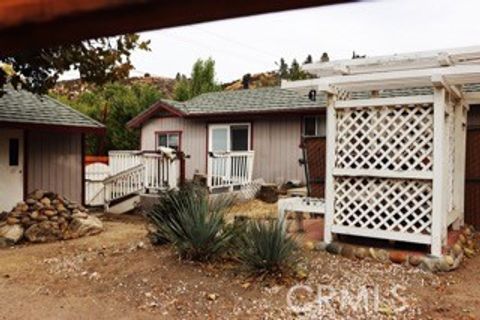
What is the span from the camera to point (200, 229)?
5328mm

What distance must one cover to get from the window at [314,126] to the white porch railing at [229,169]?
1878 millimetres

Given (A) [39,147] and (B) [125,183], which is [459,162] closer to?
(B) [125,183]

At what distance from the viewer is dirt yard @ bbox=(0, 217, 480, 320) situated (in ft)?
13.7

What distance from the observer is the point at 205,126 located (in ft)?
49.6

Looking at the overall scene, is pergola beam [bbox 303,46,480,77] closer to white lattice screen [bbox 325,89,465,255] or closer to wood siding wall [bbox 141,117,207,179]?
white lattice screen [bbox 325,89,465,255]

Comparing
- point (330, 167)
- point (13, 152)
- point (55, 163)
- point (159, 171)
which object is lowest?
point (159, 171)

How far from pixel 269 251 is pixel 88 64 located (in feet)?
12.2

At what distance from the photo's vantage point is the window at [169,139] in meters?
15.9

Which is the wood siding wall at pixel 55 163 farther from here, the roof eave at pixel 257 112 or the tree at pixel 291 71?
the tree at pixel 291 71

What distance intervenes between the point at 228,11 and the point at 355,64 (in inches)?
224

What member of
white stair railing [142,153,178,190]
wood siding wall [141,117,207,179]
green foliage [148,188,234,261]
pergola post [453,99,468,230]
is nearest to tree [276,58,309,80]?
wood siding wall [141,117,207,179]

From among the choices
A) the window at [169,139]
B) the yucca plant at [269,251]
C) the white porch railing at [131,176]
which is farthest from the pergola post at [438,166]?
the window at [169,139]

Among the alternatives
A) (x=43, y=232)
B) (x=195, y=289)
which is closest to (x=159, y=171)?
(x=43, y=232)

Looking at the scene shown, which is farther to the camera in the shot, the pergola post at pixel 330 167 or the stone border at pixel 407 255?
the pergola post at pixel 330 167
